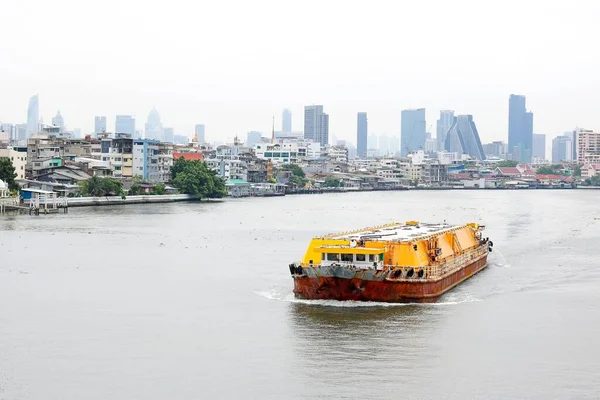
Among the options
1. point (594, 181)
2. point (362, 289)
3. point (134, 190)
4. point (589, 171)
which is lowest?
point (362, 289)

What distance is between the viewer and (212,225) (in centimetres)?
3809

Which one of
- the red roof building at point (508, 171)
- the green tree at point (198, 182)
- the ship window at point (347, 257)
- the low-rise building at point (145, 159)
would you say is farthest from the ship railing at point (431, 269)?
the red roof building at point (508, 171)

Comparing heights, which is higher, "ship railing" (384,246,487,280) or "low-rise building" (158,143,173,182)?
"low-rise building" (158,143,173,182)

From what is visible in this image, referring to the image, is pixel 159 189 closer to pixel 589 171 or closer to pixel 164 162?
pixel 164 162

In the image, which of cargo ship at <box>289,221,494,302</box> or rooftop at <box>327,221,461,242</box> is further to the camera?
rooftop at <box>327,221,461,242</box>

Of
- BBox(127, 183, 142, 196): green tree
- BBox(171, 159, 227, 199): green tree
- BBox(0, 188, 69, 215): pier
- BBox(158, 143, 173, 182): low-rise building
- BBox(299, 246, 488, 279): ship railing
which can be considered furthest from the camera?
BBox(158, 143, 173, 182): low-rise building

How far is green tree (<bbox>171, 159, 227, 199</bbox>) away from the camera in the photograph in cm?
5984

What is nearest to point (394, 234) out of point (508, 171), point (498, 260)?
point (498, 260)

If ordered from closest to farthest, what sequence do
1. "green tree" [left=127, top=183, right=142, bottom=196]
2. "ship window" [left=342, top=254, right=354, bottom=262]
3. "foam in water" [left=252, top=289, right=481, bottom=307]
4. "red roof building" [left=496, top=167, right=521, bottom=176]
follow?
"foam in water" [left=252, top=289, right=481, bottom=307] < "ship window" [left=342, top=254, right=354, bottom=262] < "green tree" [left=127, top=183, right=142, bottom=196] < "red roof building" [left=496, top=167, right=521, bottom=176]

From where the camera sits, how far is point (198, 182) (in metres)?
60.2

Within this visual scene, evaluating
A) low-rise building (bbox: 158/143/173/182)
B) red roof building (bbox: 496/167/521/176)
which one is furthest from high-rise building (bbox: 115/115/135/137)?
low-rise building (bbox: 158/143/173/182)

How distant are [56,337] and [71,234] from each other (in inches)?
696

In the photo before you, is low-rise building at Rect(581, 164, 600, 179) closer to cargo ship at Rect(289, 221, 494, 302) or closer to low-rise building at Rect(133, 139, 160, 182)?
low-rise building at Rect(133, 139, 160, 182)

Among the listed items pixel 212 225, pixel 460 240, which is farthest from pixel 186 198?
pixel 460 240
